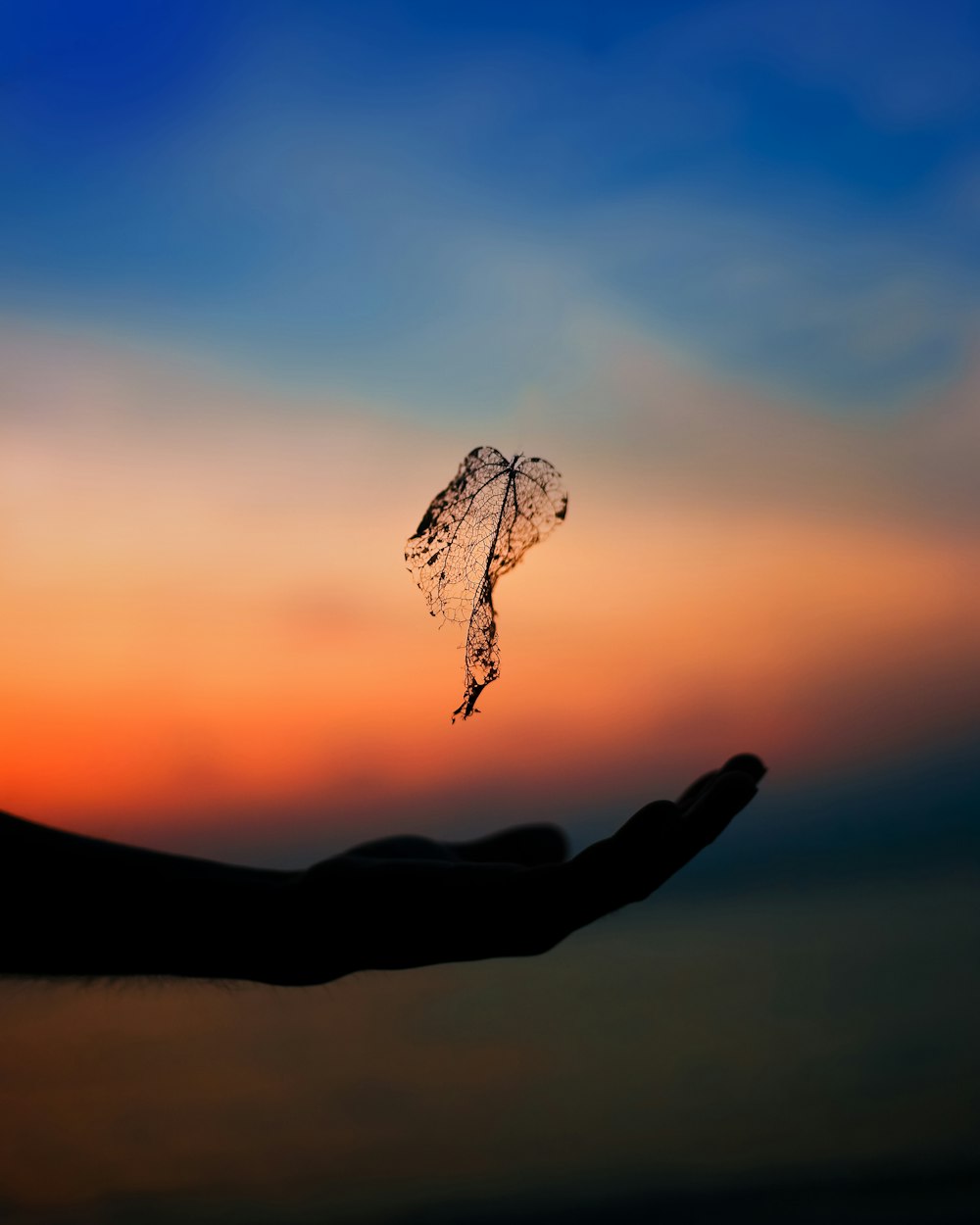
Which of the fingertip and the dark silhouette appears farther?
the fingertip

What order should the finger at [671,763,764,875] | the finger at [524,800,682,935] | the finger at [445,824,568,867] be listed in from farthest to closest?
the finger at [445,824,568,867]
the finger at [671,763,764,875]
the finger at [524,800,682,935]

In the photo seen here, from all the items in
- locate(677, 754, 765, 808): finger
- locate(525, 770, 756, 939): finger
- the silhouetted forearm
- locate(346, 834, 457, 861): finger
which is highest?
locate(677, 754, 765, 808): finger

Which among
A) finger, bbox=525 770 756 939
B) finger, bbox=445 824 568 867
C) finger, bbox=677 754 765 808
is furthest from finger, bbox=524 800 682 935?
finger, bbox=445 824 568 867

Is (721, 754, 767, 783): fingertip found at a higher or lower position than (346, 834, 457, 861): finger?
higher

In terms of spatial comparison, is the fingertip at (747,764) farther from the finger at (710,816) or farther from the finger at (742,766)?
the finger at (710,816)

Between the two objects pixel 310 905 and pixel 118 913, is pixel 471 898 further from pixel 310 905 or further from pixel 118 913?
pixel 118 913

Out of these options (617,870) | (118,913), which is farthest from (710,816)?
(118,913)

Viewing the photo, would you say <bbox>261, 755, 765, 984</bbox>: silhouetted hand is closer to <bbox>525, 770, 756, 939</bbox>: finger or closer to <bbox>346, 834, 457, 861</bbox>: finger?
<bbox>525, 770, 756, 939</bbox>: finger

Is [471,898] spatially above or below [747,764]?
below
